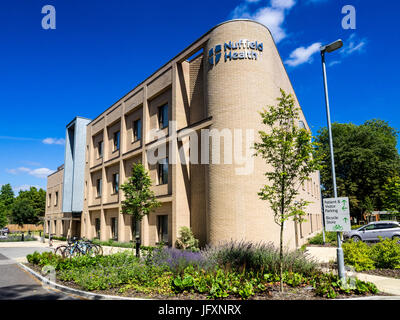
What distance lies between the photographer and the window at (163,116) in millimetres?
22728

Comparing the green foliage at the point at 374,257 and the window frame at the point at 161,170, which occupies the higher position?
the window frame at the point at 161,170

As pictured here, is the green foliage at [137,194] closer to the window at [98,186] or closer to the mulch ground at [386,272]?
the mulch ground at [386,272]

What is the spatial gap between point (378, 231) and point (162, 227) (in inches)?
599

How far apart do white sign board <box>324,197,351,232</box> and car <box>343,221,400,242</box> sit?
45.1ft

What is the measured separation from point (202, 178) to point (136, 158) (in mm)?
8764

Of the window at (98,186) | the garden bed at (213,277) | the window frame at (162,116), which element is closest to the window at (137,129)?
the window frame at (162,116)

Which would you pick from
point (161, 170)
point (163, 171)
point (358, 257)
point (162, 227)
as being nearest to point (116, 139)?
point (161, 170)

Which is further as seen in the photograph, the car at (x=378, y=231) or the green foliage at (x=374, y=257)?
the car at (x=378, y=231)

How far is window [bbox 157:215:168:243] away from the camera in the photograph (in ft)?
68.7

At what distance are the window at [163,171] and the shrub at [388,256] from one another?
45.2 feet

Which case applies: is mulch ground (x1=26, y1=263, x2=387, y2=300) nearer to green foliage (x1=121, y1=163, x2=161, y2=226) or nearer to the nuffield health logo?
green foliage (x1=121, y1=163, x2=161, y2=226)

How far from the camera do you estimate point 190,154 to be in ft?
A: 66.2
